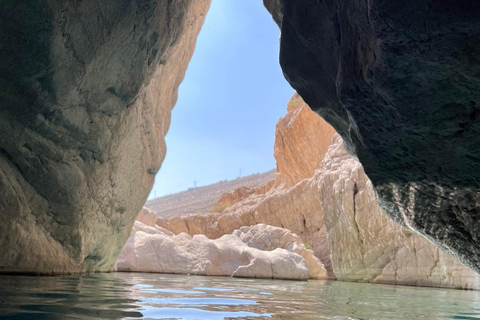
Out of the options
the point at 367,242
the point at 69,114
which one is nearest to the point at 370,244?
the point at 367,242

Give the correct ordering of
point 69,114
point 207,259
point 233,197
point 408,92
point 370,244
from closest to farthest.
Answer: point 408,92, point 69,114, point 207,259, point 370,244, point 233,197

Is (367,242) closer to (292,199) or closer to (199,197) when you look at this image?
(292,199)

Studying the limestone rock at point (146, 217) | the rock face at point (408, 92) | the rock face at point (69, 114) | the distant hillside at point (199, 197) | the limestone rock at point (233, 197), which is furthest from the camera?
the distant hillside at point (199, 197)

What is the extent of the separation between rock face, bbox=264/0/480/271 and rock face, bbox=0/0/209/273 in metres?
2.42

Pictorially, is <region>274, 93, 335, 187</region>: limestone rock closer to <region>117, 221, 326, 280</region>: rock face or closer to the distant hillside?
<region>117, 221, 326, 280</region>: rock face

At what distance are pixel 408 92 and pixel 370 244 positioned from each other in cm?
1122

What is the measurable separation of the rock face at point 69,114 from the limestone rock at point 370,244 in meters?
8.26

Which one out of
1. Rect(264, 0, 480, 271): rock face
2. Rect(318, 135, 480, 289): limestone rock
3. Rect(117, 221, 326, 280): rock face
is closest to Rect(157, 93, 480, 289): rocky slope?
Rect(318, 135, 480, 289): limestone rock

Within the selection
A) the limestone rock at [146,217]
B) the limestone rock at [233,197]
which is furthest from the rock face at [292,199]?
the limestone rock at [146,217]

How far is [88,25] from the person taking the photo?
5.10 metres

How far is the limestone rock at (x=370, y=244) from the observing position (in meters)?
11.6

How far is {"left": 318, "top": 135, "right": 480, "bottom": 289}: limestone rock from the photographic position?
38.0 feet

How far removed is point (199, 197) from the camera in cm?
7706

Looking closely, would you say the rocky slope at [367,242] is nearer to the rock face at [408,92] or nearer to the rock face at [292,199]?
the rock face at [408,92]
